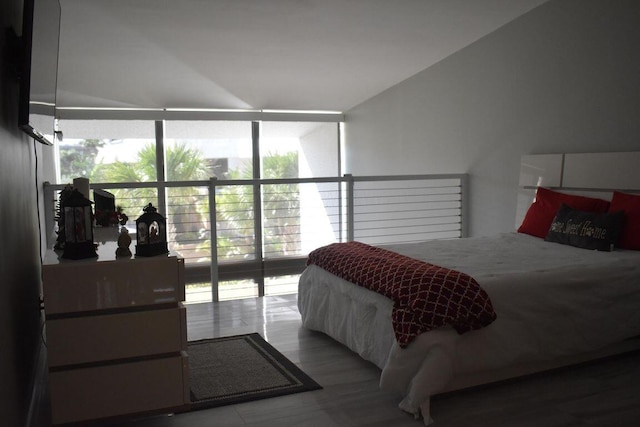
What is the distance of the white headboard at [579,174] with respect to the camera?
159 inches

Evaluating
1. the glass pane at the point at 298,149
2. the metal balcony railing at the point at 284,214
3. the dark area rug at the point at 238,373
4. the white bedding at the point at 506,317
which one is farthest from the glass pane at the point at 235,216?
the white bedding at the point at 506,317

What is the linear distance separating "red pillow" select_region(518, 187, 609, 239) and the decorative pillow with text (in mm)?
120

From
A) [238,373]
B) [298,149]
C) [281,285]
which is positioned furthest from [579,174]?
[298,149]

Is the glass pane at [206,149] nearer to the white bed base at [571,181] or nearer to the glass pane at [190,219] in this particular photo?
the glass pane at [190,219]

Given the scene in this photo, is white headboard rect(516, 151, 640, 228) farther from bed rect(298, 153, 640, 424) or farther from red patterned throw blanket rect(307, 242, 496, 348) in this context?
red patterned throw blanket rect(307, 242, 496, 348)

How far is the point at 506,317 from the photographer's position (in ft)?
9.70

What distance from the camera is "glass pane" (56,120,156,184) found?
22.0 feet

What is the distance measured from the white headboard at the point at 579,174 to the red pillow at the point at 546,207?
0.38ft

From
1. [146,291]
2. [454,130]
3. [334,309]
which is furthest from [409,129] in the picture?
[146,291]

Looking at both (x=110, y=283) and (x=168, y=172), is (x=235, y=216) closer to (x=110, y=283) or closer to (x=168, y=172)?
(x=168, y=172)

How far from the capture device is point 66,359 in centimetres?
239

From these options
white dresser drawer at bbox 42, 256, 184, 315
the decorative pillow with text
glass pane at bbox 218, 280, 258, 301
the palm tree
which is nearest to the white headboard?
the decorative pillow with text

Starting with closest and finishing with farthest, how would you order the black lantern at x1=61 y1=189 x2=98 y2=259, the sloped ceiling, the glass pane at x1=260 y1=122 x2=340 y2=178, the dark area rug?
the black lantern at x1=61 y1=189 x2=98 y2=259, the dark area rug, the sloped ceiling, the glass pane at x1=260 y1=122 x2=340 y2=178

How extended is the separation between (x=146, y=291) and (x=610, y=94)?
356cm
